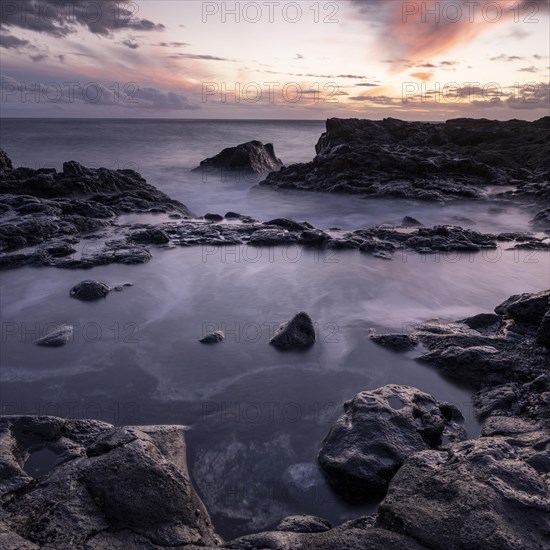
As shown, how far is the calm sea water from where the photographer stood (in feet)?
15.1

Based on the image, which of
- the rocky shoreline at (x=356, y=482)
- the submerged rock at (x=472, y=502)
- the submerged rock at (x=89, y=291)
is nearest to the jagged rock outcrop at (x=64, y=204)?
the submerged rock at (x=89, y=291)

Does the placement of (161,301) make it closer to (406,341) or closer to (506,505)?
(406,341)

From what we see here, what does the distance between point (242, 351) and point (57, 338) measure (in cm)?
288

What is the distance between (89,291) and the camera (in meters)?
8.80

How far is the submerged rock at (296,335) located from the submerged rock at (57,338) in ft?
10.5

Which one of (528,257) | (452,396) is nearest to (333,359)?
(452,396)

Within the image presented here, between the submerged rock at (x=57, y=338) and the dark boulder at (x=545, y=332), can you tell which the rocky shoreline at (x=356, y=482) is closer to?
the dark boulder at (x=545, y=332)

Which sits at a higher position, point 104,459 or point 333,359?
point 104,459

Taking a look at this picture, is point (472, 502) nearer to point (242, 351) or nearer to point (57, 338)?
point (242, 351)

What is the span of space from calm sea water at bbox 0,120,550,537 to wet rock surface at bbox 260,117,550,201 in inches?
430

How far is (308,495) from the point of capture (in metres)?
4.16

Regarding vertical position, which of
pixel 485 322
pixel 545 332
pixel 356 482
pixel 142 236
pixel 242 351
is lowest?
pixel 242 351

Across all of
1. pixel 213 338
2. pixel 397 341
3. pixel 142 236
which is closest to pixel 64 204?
pixel 142 236

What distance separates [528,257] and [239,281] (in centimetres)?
794
